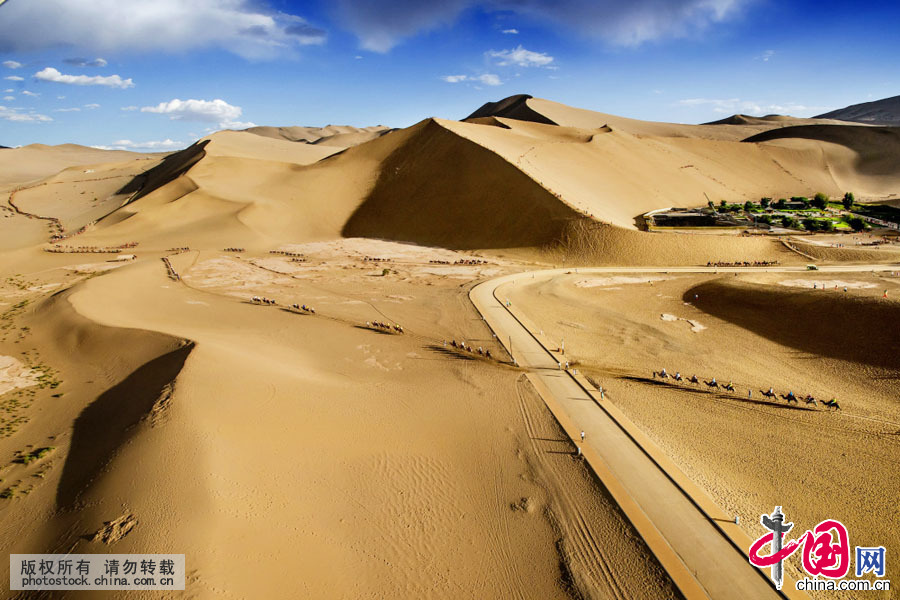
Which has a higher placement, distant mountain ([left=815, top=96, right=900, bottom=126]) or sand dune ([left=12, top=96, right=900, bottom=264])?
distant mountain ([left=815, top=96, right=900, bottom=126])

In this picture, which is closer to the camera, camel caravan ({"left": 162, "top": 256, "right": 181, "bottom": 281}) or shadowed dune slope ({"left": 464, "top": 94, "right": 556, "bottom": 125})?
camel caravan ({"left": 162, "top": 256, "right": 181, "bottom": 281})

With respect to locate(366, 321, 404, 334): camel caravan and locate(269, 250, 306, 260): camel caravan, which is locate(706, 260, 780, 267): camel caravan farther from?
locate(269, 250, 306, 260): camel caravan

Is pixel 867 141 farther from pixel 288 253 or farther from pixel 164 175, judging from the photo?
pixel 164 175

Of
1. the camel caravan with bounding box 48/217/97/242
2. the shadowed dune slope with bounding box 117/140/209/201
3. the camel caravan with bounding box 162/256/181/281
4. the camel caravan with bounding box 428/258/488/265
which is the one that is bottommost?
the camel caravan with bounding box 162/256/181/281

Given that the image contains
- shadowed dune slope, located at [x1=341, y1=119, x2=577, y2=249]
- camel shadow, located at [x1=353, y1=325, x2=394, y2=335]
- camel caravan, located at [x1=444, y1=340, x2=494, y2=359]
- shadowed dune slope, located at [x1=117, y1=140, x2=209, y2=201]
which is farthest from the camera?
shadowed dune slope, located at [x1=117, y1=140, x2=209, y2=201]

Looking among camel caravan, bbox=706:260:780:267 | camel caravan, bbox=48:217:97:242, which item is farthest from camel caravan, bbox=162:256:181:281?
camel caravan, bbox=706:260:780:267

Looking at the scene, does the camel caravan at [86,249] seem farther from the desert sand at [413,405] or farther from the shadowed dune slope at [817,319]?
the shadowed dune slope at [817,319]
